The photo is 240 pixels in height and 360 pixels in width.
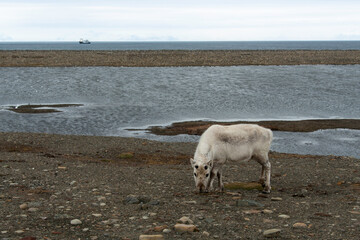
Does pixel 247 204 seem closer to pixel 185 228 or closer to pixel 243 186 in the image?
pixel 243 186

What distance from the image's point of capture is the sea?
2958 cm

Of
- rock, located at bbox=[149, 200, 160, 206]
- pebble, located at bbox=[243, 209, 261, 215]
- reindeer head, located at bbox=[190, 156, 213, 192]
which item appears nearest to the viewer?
pebble, located at bbox=[243, 209, 261, 215]

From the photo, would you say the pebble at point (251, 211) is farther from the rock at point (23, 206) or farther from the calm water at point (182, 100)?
the calm water at point (182, 100)

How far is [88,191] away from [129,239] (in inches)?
170

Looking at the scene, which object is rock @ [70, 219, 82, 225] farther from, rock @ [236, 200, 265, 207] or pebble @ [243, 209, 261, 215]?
rock @ [236, 200, 265, 207]

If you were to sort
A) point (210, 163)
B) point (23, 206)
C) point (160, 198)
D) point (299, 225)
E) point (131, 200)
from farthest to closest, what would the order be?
point (210, 163) < point (160, 198) < point (131, 200) < point (23, 206) < point (299, 225)

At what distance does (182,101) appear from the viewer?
48000 millimetres

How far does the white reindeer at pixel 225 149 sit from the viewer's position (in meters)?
12.8

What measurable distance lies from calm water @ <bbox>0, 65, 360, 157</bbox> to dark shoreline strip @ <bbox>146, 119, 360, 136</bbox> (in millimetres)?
1319

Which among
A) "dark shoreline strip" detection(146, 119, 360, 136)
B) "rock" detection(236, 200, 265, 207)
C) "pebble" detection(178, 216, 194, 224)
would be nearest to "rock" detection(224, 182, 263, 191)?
"rock" detection(236, 200, 265, 207)

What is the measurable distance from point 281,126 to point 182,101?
59.2 feet

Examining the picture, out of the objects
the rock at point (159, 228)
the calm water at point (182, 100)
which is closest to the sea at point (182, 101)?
the calm water at point (182, 100)

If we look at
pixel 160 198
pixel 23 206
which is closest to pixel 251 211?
pixel 160 198

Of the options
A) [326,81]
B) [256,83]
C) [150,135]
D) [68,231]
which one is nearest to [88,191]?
[68,231]
